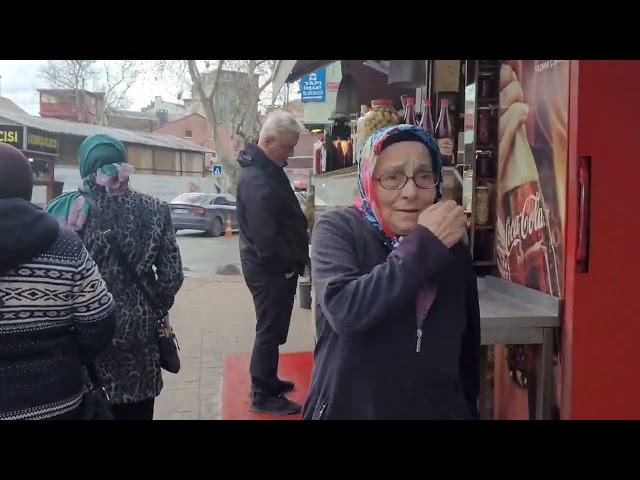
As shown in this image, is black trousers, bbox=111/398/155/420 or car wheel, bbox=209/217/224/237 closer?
black trousers, bbox=111/398/155/420

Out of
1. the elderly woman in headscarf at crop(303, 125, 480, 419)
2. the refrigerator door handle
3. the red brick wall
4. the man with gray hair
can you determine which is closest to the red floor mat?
the man with gray hair

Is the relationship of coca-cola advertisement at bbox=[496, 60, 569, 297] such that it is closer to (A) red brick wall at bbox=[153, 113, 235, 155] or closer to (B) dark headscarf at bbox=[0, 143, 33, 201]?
(B) dark headscarf at bbox=[0, 143, 33, 201]

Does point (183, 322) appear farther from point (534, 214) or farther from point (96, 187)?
point (534, 214)

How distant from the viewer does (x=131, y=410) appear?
8.34ft

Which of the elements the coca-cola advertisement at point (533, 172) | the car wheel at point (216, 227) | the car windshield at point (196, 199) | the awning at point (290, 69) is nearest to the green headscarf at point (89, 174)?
the awning at point (290, 69)

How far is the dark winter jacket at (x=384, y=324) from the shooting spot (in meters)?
1.33

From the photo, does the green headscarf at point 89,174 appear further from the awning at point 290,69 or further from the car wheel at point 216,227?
the car wheel at point 216,227

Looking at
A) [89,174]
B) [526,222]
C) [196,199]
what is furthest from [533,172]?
[196,199]

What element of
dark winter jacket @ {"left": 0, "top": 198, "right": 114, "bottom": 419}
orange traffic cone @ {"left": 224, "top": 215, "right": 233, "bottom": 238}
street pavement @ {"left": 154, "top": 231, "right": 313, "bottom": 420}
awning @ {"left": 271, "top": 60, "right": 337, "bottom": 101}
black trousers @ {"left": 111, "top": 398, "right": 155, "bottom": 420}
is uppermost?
awning @ {"left": 271, "top": 60, "right": 337, "bottom": 101}

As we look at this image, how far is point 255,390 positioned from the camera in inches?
148

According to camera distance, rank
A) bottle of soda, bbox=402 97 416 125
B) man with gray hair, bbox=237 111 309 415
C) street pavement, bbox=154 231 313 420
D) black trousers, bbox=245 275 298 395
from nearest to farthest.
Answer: bottle of soda, bbox=402 97 416 125 < man with gray hair, bbox=237 111 309 415 < black trousers, bbox=245 275 298 395 < street pavement, bbox=154 231 313 420

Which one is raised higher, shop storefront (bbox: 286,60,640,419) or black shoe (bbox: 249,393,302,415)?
shop storefront (bbox: 286,60,640,419)

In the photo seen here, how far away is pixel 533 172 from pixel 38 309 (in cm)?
210

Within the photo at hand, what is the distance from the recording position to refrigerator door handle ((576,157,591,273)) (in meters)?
2.31
